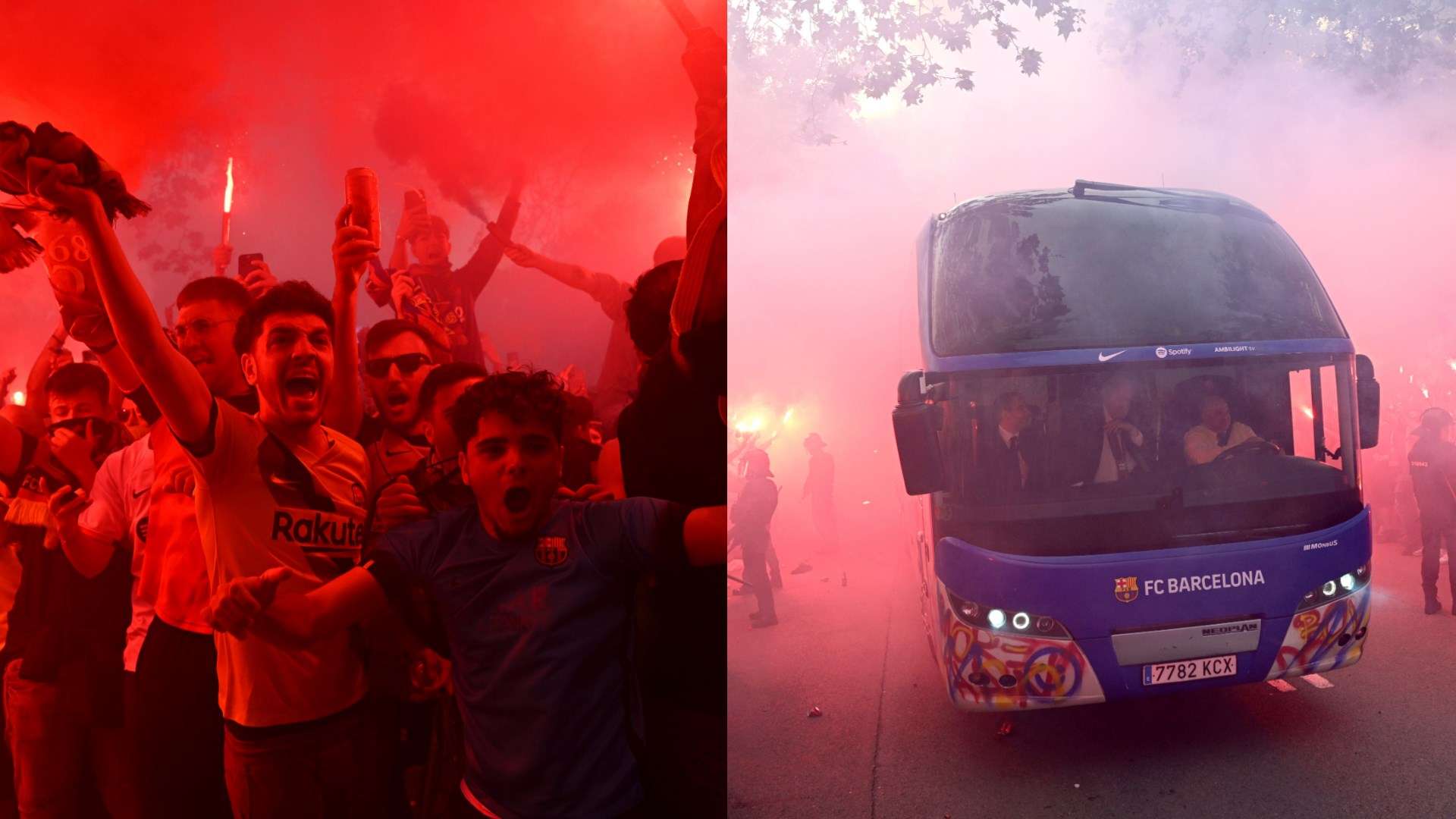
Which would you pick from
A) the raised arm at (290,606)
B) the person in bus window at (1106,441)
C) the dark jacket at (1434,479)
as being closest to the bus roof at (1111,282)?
the person in bus window at (1106,441)

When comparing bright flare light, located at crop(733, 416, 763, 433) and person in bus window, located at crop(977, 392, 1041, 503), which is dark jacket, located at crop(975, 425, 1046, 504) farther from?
bright flare light, located at crop(733, 416, 763, 433)

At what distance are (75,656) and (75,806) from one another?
1.50 feet

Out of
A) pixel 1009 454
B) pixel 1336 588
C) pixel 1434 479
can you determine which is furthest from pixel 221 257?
pixel 1434 479

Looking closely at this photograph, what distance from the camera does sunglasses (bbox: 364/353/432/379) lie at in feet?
7.70

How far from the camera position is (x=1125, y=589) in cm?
300

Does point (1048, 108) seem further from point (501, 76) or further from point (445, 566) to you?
point (445, 566)

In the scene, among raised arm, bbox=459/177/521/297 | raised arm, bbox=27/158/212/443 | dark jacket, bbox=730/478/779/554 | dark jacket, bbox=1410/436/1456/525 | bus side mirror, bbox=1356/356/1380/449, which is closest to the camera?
raised arm, bbox=27/158/212/443

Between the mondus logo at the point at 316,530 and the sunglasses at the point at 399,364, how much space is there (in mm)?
415

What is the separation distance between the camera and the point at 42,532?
7.83 ft

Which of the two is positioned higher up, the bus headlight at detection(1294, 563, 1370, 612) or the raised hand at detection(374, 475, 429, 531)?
the raised hand at detection(374, 475, 429, 531)

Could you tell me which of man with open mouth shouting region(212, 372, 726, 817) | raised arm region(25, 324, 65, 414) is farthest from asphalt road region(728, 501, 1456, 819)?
raised arm region(25, 324, 65, 414)

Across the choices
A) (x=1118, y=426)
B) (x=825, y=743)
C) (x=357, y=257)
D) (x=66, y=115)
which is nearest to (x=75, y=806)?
(x=357, y=257)

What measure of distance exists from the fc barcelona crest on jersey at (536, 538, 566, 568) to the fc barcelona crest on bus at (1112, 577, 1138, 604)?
2052 mm

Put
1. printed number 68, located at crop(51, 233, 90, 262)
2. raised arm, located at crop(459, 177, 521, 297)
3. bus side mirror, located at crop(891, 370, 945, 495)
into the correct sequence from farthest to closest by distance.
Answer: bus side mirror, located at crop(891, 370, 945, 495)
raised arm, located at crop(459, 177, 521, 297)
printed number 68, located at crop(51, 233, 90, 262)
